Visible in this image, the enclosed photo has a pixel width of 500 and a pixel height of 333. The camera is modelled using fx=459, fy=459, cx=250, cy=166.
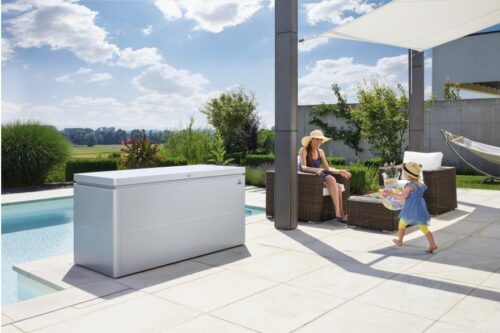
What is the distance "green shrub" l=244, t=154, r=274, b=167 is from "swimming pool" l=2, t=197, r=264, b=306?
12.5ft

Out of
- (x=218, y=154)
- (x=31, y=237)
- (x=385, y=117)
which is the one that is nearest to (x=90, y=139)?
(x=218, y=154)

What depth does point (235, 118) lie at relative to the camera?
15.5 metres

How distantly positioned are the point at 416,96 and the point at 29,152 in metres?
8.83

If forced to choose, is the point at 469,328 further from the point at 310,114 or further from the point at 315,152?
the point at 310,114

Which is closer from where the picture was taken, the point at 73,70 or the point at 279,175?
the point at 279,175

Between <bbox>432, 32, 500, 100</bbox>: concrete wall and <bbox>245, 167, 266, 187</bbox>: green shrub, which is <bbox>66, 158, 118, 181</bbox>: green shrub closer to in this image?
<bbox>245, 167, 266, 187</bbox>: green shrub

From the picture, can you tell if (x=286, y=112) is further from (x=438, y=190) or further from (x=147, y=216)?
(x=438, y=190)

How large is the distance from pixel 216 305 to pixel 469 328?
5.17 feet

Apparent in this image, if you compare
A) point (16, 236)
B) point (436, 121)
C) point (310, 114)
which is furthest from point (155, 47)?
point (16, 236)

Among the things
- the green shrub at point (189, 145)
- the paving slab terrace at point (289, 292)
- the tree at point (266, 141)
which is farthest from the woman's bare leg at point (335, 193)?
the tree at point (266, 141)

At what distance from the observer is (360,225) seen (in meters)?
5.73

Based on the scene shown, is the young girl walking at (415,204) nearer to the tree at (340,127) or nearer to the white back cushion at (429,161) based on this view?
the white back cushion at (429,161)

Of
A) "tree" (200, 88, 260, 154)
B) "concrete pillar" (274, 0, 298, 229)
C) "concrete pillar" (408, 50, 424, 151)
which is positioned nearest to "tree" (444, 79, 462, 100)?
"tree" (200, 88, 260, 154)

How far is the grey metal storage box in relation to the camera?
3.69 m
